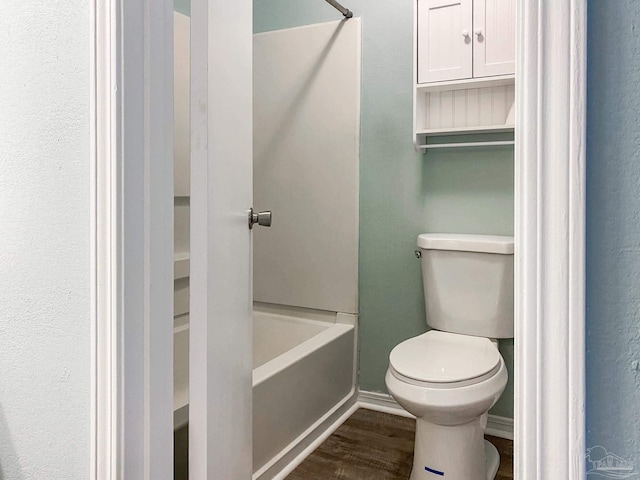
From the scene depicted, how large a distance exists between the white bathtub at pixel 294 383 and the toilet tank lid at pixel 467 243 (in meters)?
0.62

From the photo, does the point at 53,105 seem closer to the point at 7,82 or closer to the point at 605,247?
the point at 7,82

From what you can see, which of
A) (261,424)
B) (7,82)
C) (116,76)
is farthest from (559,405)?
(261,424)

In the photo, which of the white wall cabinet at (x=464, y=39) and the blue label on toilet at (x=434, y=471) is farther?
the white wall cabinet at (x=464, y=39)

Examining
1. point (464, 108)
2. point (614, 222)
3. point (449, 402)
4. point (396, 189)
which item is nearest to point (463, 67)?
point (464, 108)

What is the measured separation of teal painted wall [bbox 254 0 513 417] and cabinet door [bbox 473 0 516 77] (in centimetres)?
34

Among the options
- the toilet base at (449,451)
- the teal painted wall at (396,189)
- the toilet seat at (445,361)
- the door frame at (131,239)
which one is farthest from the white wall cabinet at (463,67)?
the door frame at (131,239)

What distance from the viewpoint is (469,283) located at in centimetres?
198

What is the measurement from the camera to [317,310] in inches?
100.0

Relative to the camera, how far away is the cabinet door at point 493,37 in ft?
6.31

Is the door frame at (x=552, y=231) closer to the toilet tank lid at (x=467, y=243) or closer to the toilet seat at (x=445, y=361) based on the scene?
the toilet seat at (x=445, y=361)

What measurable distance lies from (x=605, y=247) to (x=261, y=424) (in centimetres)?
145

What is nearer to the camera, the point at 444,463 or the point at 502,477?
the point at 444,463

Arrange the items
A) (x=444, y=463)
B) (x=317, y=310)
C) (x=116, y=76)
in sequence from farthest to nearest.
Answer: (x=317, y=310)
(x=444, y=463)
(x=116, y=76)

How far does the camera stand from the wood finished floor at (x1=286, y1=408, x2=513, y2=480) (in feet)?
6.08
